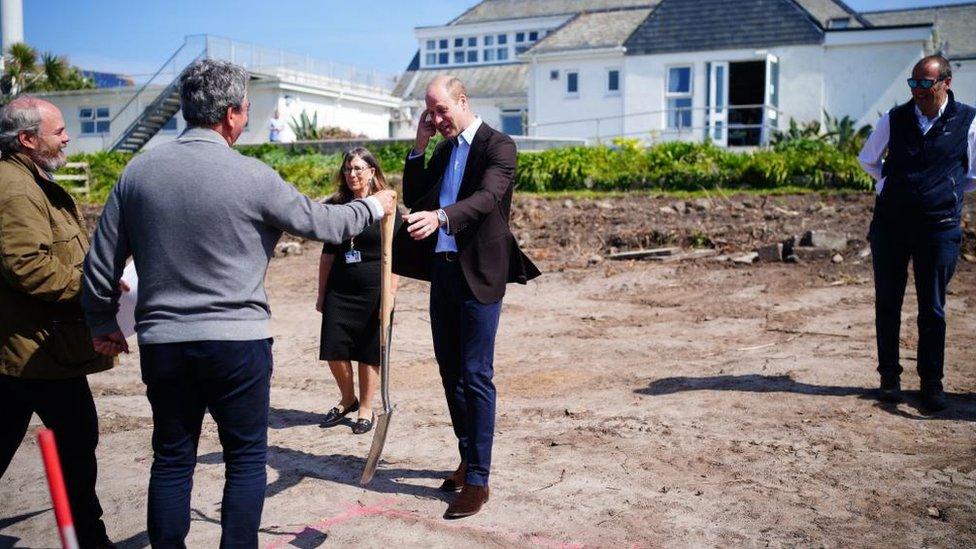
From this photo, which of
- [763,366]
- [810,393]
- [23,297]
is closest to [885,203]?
[810,393]

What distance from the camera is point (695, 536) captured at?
407 cm

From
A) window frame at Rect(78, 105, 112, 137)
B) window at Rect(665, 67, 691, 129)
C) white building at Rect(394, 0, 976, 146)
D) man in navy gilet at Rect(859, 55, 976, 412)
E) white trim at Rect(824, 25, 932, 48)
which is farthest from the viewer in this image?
window frame at Rect(78, 105, 112, 137)

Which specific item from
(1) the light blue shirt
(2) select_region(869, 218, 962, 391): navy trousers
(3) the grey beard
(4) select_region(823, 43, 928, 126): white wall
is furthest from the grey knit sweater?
(4) select_region(823, 43, 928, 126): white wall

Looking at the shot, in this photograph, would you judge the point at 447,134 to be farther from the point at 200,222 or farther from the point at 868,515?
the point at 868,515

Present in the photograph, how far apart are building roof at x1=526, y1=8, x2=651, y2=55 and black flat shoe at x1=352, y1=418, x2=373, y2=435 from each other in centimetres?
2604

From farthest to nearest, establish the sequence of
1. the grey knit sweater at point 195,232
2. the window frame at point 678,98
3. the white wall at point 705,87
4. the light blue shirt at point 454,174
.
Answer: the window frame at point 678,98 → the white wall at point 705,87 → the light blue shirt at point 454,174 → the grey knit sweater at point 195,232

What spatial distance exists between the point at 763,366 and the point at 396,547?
457 centimetres

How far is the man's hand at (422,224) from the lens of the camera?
396 centimetres

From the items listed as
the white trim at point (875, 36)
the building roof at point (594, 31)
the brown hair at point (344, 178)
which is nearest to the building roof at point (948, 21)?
the white trim at point (875, 36)

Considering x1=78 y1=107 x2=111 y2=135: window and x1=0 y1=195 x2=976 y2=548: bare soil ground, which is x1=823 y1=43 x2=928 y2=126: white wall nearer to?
x1=0 y1=195 x2=976 y2=548: bare soil ground

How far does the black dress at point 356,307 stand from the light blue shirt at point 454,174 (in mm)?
1760

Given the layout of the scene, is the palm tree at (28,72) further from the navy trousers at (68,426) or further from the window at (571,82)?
the navy trousers at (68,426)

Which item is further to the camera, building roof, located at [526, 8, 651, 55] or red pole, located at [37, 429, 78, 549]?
building roof, located at [526, 8, 651, 55]

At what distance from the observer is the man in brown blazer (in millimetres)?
4398
